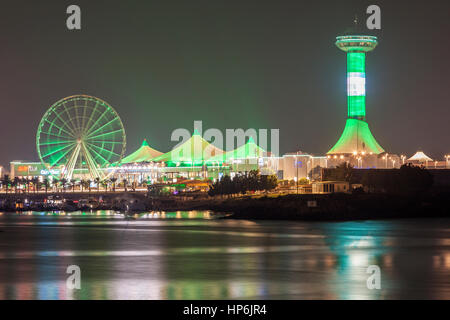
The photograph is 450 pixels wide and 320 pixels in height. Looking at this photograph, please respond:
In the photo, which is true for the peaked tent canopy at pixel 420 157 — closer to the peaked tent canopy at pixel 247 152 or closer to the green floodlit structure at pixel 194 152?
the peaked tent canopy at pixel 247 152

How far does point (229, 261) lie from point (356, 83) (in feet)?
294

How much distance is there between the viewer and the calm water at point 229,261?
94.8ft

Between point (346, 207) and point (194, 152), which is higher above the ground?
point (194, 152)

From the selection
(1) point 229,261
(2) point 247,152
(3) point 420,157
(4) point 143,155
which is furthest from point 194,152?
(1) point 229,261

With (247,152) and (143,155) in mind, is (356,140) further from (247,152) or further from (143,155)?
(143,155)

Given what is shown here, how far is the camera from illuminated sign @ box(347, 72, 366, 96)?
123875 mm

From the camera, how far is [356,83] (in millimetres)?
123938

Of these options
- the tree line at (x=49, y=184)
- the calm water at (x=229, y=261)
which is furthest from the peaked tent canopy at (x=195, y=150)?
the calm water at (x=229, y=261)

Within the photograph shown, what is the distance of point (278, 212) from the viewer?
74062 mm
